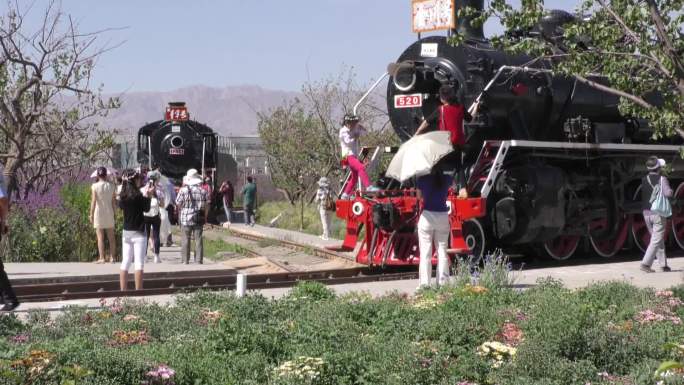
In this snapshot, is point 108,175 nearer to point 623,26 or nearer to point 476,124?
point 476,124

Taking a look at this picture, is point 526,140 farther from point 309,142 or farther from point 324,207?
point 309,142

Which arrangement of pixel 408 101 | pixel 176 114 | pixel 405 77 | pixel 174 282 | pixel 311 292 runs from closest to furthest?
pixel 311 292 → pixel 174 282 → pixel 405 77 → pixel 408 101 → pixel 176 114

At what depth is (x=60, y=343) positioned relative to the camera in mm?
7520

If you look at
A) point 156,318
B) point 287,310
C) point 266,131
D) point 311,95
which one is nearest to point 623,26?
point 287,310

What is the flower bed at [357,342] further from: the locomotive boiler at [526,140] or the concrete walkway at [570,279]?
the locomotive boiler at [526,140]

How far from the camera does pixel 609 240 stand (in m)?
18.3

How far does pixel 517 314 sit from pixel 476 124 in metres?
6.36

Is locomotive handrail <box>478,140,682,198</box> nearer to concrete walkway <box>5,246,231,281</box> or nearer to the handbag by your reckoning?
the handbag

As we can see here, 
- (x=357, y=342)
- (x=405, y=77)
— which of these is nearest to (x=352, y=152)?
(x=405, y=77)

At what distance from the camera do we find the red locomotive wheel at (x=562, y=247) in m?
17.5

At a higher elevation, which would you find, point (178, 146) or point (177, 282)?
point (178, 146)

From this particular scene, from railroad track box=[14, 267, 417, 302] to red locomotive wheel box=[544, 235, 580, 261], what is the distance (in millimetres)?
2938

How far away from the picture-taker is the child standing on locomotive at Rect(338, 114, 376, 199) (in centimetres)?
1623

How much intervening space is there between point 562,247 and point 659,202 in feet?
7.64
